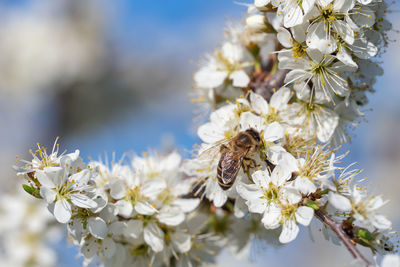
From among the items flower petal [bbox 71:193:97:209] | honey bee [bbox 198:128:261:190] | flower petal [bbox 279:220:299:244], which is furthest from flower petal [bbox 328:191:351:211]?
flower petal [bbox 71:193:97:209]

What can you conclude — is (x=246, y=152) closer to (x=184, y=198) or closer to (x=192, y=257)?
(x=184, y=198)

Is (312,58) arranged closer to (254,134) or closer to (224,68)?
(254,134)

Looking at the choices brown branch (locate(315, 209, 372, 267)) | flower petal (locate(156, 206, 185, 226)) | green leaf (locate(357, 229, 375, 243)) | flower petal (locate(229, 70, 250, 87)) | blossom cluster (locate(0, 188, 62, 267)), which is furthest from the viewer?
blossom cluster (locate(0, 188, 62, 267))

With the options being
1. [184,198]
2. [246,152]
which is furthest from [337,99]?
[184,198]

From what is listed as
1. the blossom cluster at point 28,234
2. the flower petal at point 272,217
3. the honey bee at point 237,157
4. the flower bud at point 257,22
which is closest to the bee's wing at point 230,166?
the honey bee at point 237,157

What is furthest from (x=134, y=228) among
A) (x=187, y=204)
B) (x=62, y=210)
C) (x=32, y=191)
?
(x=32, y=191)

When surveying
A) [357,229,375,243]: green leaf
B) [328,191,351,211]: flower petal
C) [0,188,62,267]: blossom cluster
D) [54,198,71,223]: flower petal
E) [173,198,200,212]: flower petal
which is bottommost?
[0,188,62,267]: blossom cluster

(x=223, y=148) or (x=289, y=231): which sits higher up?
(x=223, y=148)

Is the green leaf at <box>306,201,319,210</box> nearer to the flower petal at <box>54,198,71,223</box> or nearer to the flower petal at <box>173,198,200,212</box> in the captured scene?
the flower petal at <box>173,198,200,212</box>
